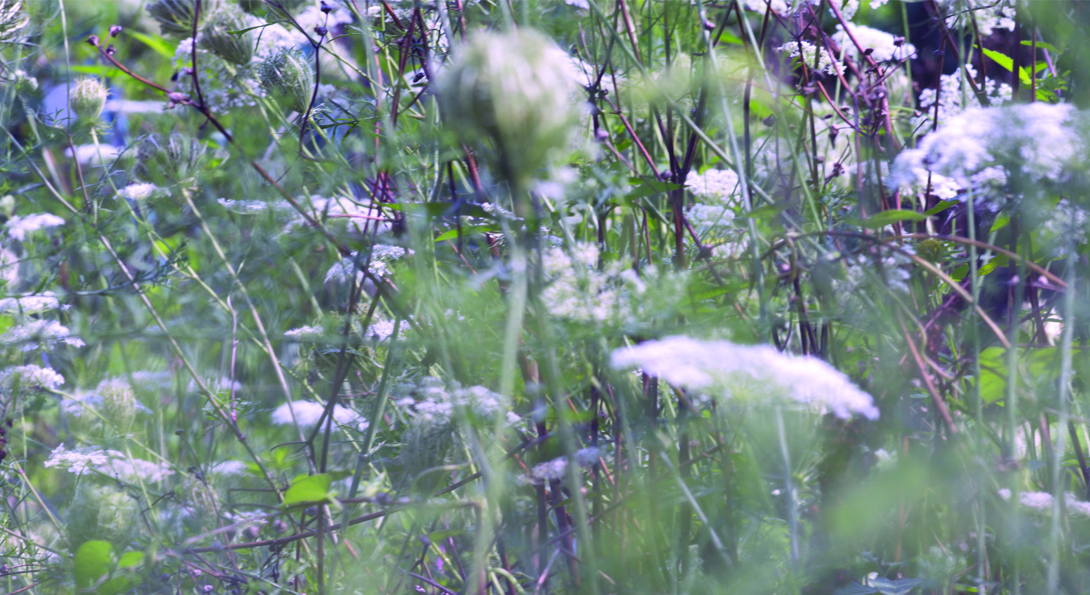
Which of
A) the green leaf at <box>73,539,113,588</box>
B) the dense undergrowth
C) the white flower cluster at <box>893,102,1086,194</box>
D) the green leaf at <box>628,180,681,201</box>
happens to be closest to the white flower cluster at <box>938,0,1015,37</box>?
the dense undergrowth

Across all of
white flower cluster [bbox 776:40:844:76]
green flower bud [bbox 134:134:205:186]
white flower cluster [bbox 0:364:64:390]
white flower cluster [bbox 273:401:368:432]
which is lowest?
white flower cluster [bbox 273:401:368:432]

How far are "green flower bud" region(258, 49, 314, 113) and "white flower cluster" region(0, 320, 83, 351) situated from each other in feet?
1.73

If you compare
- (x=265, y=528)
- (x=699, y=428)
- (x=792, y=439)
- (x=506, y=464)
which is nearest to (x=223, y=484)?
(x=265, y=528)

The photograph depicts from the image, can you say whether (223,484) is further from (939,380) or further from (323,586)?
(939,380)

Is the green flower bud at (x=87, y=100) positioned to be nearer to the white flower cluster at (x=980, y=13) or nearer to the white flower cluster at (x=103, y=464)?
the white flower cluster at (x=103, y=464)

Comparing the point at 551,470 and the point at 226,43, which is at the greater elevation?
the point at 226,43

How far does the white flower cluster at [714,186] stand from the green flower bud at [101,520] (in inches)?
32.9

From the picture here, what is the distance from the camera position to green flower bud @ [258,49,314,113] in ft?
2.98

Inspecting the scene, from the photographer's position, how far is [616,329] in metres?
0.58

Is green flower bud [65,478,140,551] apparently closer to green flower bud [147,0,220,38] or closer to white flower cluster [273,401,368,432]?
white flower cluster [273,401,368,432]

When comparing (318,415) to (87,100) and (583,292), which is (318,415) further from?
(87,100)

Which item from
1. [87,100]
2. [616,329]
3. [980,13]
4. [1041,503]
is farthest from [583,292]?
[87,100]

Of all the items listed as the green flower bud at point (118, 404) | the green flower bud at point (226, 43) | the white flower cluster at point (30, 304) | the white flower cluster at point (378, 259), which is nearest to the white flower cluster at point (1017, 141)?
the white flower cluster at point (378, 259)

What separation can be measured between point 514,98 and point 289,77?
0.61 meters
